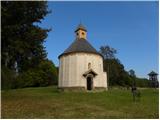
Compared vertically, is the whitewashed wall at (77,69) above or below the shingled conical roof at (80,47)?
below

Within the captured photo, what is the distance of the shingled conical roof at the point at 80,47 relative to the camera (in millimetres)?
44750

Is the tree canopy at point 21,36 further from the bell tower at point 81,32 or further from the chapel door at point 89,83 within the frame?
the bell tower at point 81,32

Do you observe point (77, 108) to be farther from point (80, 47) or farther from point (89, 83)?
point (80, 47)

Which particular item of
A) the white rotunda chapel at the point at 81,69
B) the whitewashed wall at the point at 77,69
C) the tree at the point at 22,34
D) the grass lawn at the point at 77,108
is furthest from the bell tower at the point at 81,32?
the grass lawn at the point at 77,108

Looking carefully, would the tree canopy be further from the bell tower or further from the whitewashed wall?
the bell tower

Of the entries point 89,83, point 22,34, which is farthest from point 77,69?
point 22,34

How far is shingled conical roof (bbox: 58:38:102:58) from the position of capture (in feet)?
147

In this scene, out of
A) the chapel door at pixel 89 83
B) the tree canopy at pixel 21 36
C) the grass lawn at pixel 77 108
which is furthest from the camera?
the chapel door at pixel 89 83

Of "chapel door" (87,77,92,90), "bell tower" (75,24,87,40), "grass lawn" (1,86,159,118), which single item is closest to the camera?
"grass lawn" (1,86,159,118)

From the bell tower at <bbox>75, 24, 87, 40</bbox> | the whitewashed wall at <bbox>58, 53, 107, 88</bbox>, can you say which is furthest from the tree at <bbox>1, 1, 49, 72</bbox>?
the bell tower at <bbox>75, 24, 87, 40</bbox>

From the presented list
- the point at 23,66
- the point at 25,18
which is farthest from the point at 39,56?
the point at 25,18

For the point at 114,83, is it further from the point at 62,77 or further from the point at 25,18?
the point at 25,18

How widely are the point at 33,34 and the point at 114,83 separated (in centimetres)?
5650

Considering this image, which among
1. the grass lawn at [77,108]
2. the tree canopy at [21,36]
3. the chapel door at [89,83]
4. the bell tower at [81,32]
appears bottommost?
the grass lawn at [77,108]
